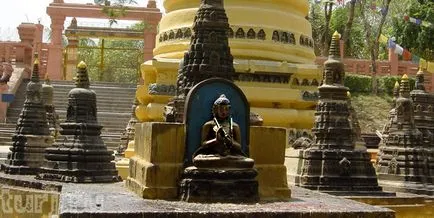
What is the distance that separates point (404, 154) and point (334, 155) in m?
2.87

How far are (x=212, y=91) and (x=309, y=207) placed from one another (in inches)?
71.8

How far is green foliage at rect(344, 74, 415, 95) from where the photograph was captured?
3294cm

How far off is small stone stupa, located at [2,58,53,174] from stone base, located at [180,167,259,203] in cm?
630

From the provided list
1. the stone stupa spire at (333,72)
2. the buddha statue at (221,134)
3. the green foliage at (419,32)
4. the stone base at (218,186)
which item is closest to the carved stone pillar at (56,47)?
the green foliage at (419,32)

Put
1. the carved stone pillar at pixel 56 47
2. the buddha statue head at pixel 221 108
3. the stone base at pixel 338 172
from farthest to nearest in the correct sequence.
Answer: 1. the carved stone pillar at pixel 56 47
2. the stone base at pixel 338 172
3. the buddha statue head at pixel 221 108

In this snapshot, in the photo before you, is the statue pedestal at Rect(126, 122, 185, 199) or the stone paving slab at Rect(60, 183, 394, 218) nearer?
the stone paving slab at Rect(60, 183, 394, 218)

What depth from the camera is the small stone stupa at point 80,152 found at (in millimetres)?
11552

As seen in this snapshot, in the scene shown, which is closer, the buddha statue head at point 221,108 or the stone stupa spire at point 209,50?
the buddha statue head at point 221,108

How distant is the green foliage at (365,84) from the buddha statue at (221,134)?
25281mm

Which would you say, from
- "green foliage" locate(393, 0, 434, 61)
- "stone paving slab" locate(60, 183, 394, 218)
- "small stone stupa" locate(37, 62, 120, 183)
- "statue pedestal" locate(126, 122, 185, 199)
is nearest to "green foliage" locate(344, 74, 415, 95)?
"green foliage" locate(393, 0, 434, 61)

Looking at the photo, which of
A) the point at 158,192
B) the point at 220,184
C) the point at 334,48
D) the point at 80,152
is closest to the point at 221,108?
the point at 220,184

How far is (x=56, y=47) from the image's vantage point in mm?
32938

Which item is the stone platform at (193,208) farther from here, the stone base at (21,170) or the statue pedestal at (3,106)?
the statue pedestal at (3,106)

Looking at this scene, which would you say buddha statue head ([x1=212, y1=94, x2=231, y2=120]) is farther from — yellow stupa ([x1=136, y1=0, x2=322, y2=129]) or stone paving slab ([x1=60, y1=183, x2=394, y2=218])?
yellow stupa ([x1=136, y1=0, x2=322, y2=129])
